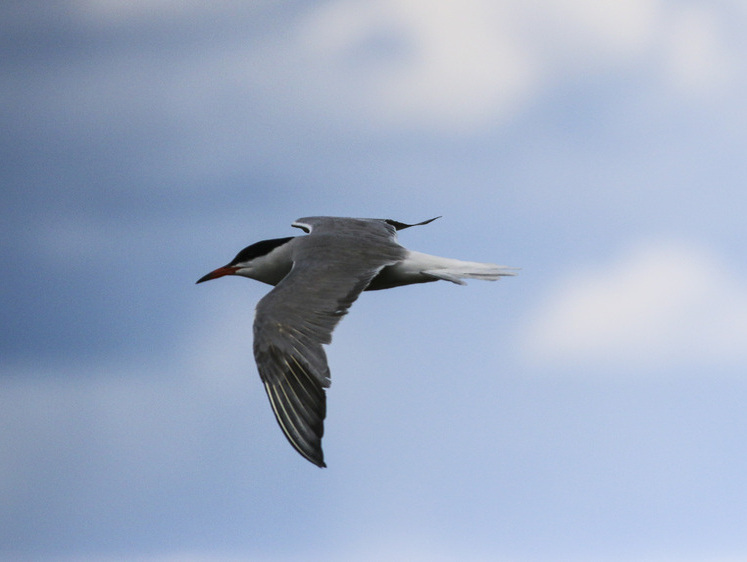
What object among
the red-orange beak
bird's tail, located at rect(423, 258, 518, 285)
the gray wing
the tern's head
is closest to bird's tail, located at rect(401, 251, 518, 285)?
bird's tail, located at rect(423, 258, 518, 285)

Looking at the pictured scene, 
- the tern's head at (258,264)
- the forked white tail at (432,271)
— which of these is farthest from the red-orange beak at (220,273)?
the forked white tail at (432,271)

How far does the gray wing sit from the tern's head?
0.55 metres

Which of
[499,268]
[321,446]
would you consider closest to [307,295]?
[321,446]

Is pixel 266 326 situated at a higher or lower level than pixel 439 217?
lower

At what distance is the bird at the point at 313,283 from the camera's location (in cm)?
922

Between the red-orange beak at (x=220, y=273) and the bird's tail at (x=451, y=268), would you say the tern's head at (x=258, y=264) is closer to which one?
the red-orange beak at (x=220, y=273)

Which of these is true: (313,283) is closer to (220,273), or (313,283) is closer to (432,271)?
(432,271)

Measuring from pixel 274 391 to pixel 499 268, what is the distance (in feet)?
14.2

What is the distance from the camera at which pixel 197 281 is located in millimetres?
13578

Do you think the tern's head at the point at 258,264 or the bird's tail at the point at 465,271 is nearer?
the bird's tail at the point at 465,271

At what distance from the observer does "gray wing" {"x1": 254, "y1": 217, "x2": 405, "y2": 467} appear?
9117mm

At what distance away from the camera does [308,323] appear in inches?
394

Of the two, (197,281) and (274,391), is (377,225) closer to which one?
(197,281)

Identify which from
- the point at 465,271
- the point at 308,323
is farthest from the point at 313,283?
the point at 465,271
